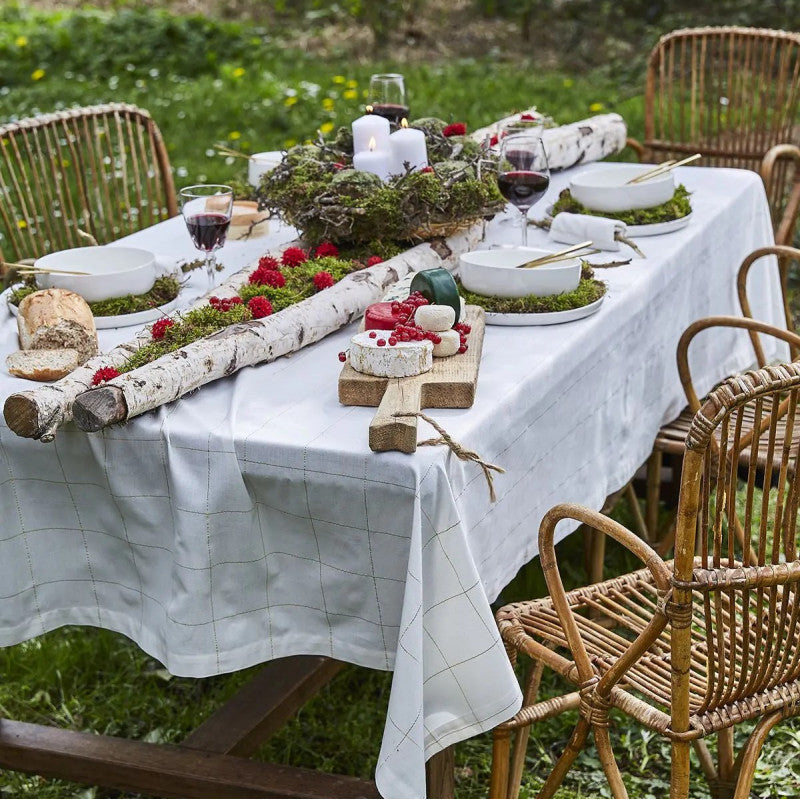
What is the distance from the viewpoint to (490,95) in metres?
7.30

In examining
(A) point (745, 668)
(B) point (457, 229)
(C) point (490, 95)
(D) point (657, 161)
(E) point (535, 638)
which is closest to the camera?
(A) point (745, 668)

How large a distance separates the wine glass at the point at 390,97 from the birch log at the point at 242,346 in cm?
67

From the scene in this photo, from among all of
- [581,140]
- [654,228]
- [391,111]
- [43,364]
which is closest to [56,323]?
[43,364]

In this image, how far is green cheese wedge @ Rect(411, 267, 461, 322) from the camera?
6.60 feet

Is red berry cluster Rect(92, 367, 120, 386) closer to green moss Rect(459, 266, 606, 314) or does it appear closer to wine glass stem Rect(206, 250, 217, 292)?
wine glass stem Rect(206, 250, 217, 292)

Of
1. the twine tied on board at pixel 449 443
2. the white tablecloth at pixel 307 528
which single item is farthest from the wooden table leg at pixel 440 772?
the twine tied on board at pixel 449 443

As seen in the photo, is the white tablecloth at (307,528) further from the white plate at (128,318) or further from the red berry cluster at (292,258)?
the red berry cluster at (292,258)

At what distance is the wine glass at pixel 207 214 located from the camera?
2350 millimetres

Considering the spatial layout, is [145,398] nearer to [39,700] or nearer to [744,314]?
[39,700]

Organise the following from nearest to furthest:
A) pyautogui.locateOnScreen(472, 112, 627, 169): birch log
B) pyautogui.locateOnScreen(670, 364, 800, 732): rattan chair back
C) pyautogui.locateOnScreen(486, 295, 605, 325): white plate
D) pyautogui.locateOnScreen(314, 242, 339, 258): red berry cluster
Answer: pyautogui.locateOnScreen(670, 364, 800, 732): rattan chair back
pyautogui.locateOnScreen(486, 295, 605, 325): white plate
pyautogui.locateOnScreen(314, 242, 339, 258): red berry cluster
pyautogui.locateOnScreen(472, 112, 627, 169): birch log

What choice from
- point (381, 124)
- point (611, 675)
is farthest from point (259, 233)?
point (611, 675)

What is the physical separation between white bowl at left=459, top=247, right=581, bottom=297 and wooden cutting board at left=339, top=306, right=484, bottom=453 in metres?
0.35

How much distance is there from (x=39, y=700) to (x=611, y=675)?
1.68m

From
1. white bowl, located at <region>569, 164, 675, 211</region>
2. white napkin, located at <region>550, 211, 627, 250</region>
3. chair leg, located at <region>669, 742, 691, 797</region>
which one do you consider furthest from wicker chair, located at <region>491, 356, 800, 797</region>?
white bowl, located at <region>569, 164, 675, 211</region>
